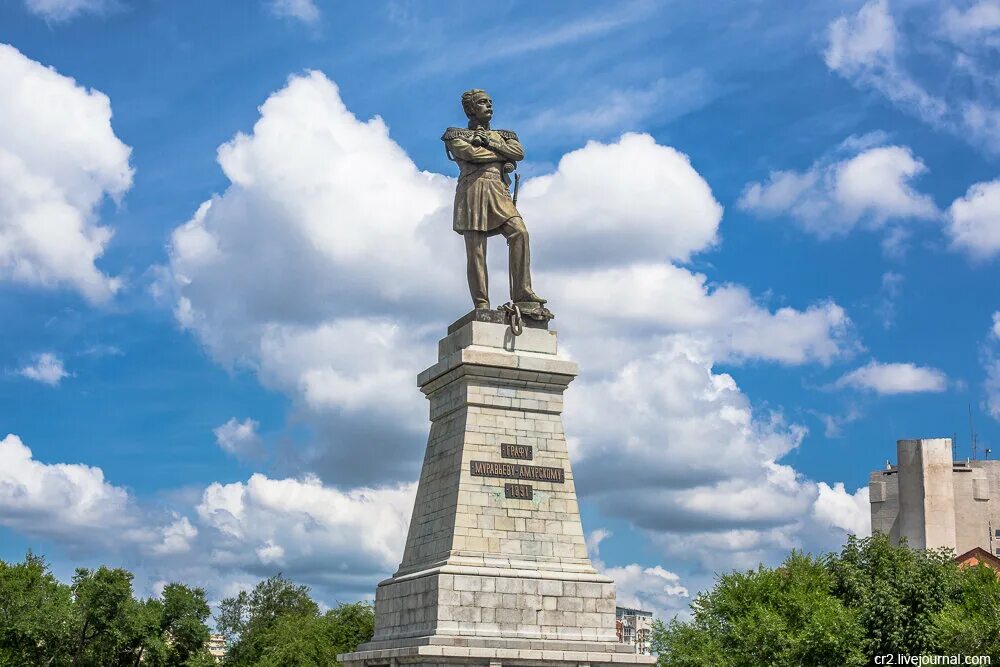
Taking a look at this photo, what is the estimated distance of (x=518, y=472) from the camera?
2681 centimetres

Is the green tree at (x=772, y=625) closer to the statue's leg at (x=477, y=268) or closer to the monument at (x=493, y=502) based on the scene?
the monument at (x=493, y=502)

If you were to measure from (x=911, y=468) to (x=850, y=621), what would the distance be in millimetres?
41596

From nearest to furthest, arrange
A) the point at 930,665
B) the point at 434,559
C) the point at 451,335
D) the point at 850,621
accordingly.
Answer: the point at 434,559
the point at 451,335
the point at 930,665
the point at 850,621

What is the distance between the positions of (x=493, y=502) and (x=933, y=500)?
54232 mm

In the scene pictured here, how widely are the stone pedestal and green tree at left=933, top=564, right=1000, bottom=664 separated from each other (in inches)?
424

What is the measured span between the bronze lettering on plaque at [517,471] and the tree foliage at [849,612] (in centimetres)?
1259

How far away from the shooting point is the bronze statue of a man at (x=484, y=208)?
2920 centimetres

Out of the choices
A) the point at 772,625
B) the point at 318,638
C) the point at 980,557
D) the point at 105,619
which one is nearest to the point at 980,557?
the point at 980,557

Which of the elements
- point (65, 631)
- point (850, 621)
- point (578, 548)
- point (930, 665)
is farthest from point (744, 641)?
point (65, 631)

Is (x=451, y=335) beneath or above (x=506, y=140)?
beneath

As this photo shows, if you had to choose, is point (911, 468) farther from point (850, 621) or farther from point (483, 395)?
point (483, 395)

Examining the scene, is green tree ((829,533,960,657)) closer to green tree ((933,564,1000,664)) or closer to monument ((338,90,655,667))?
green tree ((933,564,1000,664))

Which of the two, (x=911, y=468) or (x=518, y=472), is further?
(x=911, y=468)

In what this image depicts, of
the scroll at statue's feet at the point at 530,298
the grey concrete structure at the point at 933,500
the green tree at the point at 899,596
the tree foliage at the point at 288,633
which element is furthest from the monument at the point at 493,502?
the grey concrete structure at the point at 933,500
